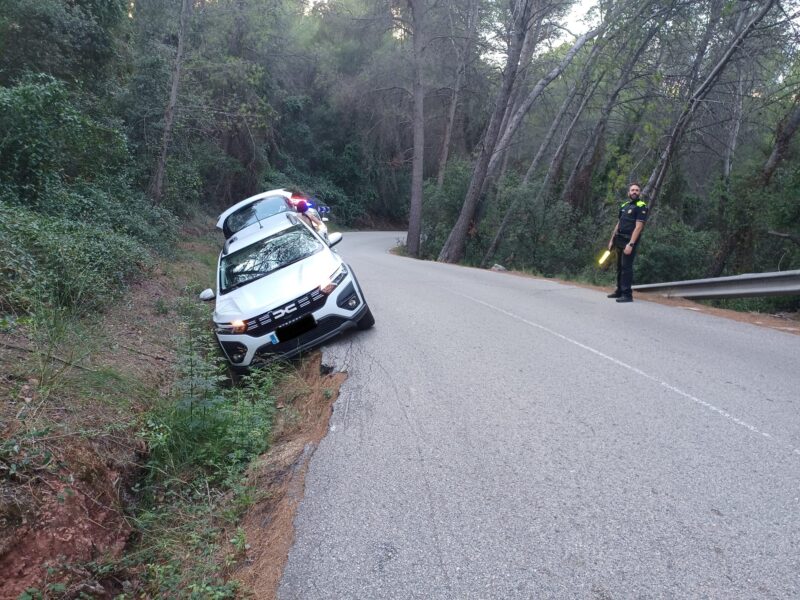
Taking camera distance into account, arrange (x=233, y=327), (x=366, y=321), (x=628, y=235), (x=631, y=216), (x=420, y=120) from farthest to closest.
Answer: (x=420, y=120) → (x=628, y=235) → (x=631, y=216) → (x=366, y=321) → (x=233, y=327)

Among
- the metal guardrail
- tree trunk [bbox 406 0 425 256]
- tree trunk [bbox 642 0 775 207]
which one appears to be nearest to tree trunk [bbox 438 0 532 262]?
tree trunk [bbox 406 0 425 256]

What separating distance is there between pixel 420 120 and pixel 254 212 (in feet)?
58.0

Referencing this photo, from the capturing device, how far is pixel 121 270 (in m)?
8.98

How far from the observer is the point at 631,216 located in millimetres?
9961

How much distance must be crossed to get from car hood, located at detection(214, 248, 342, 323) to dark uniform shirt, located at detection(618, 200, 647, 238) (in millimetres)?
5569

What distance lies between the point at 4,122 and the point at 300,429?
798 cm

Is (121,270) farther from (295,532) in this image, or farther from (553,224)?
(553,224)

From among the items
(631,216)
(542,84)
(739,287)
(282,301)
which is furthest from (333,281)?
(542,84)

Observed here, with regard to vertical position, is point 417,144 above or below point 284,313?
above

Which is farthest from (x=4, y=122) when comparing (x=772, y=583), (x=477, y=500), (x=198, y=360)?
(x=772, y=583)

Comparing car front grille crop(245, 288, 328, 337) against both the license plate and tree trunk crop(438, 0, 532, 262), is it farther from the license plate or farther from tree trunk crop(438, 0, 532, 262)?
tree trunk crop(438, 0, 532, 262)

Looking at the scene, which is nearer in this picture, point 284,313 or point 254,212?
point 284,313

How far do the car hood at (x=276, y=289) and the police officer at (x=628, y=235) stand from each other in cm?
547

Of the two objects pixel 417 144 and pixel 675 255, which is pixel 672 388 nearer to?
pixel 675 255
